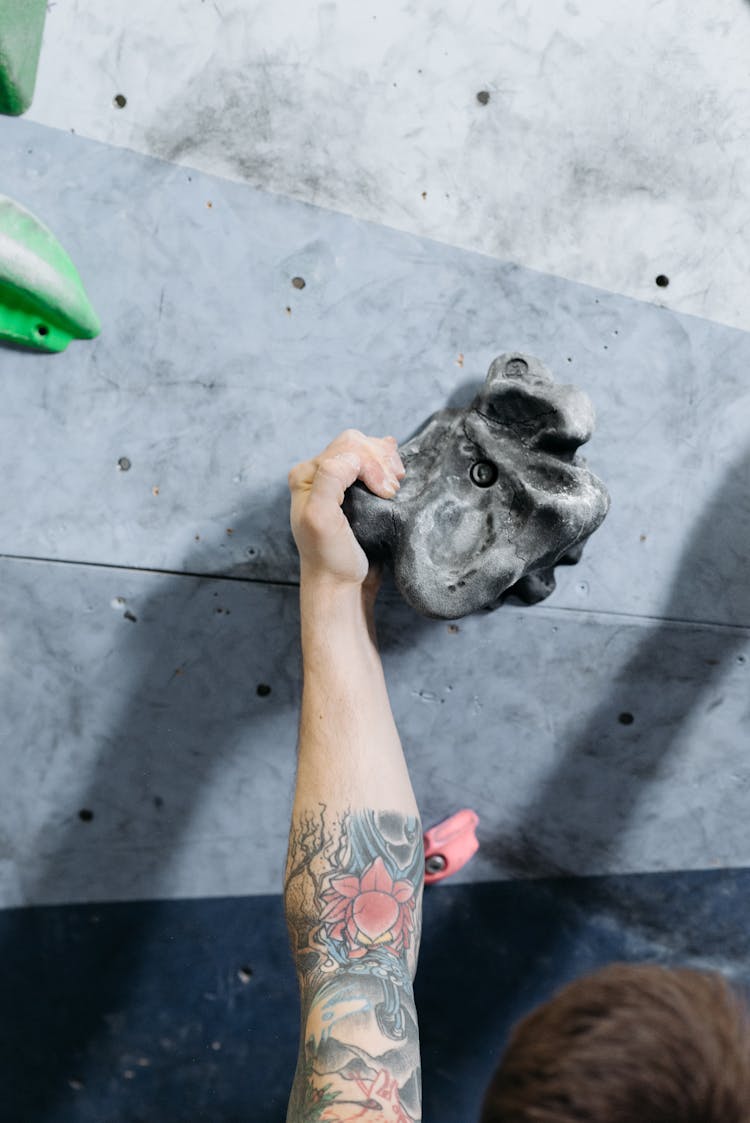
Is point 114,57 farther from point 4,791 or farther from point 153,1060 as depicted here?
point 153,1060

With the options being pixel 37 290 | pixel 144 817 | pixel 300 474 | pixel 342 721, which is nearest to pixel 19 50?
pixel 37 290

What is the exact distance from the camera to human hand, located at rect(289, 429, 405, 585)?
1090mm

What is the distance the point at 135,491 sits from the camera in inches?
50.4

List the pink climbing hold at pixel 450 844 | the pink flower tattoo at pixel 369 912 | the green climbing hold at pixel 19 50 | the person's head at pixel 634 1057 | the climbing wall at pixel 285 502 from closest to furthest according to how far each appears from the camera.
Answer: the person's head at pixel 634 1057, the pink flower tattoo at pixel 369 912, the green climbing hold at pixel 19 50, the climbing wall at pixel 285 502, the pink climbing hold at pixel 450 844

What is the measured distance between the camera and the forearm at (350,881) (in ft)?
3.07

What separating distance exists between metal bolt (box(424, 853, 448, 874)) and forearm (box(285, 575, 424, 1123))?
1.00 feet

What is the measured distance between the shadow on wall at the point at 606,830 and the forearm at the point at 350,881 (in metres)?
0.40

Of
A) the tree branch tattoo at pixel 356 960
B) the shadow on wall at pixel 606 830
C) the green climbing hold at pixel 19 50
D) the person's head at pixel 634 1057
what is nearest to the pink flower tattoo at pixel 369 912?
the tree branch tattoo at pixel 356 960

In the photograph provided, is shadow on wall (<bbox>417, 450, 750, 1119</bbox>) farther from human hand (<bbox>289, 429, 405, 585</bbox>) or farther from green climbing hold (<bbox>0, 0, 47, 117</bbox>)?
green climbing hold (<bbox>0, 0, 47, 117</bbox>)

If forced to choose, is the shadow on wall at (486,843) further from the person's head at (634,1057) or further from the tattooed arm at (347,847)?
the person's head at (634,1057)

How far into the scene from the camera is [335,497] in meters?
1.09

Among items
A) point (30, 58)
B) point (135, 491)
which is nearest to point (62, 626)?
point (135, 491)

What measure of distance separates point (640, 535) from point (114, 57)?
951 mm

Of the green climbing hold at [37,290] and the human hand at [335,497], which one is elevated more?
the green climbing hold at [37,290]
